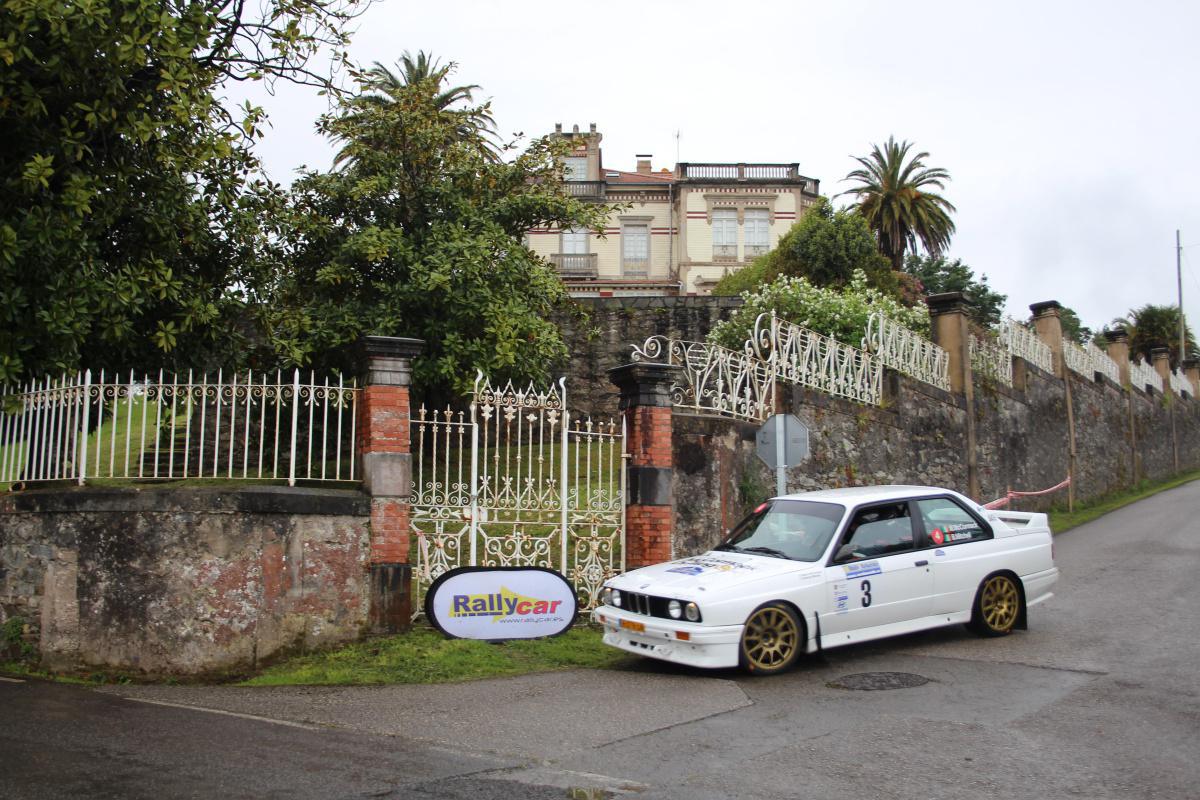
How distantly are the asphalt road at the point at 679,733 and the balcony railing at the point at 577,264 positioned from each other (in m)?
37.5

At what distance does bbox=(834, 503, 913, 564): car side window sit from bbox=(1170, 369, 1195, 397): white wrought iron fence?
3196cm

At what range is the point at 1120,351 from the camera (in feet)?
104

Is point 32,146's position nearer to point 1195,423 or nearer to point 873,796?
point 873,796

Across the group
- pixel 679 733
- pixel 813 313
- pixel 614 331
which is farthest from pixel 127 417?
pixel 614 331

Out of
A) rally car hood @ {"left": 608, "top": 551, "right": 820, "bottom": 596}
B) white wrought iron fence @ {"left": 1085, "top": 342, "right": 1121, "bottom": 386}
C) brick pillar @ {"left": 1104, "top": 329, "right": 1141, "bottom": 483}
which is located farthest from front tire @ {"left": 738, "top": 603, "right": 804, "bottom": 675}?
brick pillar @ {"left": 1104, "top": 329, "right": 1141, "bottom": 483}

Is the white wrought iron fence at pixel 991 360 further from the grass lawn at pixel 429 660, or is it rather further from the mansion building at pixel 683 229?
the mansion building at pixel 683 229

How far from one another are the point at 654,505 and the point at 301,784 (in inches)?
234

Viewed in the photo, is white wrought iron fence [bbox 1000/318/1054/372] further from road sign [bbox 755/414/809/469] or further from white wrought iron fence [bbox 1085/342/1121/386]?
road sign [bbox 755/414/809/469]

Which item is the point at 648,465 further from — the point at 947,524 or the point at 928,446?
the point at 928,446

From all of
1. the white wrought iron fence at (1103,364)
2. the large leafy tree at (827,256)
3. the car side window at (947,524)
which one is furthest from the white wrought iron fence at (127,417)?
the white wrought iron fence at (1103,364)

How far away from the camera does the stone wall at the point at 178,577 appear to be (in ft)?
29.0

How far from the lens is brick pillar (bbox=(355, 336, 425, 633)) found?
31.3 feet

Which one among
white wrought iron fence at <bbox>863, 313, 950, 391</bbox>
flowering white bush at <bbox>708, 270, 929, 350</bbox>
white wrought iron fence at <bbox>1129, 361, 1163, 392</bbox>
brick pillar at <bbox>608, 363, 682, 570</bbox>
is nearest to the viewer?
brick pillar at <bbox>608, 363, 682, 570</bbox>

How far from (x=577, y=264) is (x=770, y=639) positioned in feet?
128
